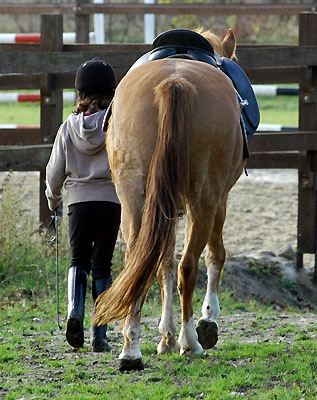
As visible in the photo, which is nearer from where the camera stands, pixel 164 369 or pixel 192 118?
pixel 192 118

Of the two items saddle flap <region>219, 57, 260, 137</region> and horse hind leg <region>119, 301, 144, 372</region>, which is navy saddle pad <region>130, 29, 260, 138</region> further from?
horse hind leg <region>119, 301, 144, 372</region>

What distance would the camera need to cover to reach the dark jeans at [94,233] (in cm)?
498

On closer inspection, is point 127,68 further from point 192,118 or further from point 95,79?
point 192,118

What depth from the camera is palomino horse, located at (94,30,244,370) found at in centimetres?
412

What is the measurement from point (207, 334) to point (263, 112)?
13.5 metres

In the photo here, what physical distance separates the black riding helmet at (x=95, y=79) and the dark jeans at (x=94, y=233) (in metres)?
0.67

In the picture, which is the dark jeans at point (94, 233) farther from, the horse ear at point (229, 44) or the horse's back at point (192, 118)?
the horse ear at point (229, 44)

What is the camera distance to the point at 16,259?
690cm

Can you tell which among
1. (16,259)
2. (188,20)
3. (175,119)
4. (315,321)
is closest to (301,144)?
(315,321)

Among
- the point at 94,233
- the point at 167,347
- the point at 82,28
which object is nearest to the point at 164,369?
the point at 167,347

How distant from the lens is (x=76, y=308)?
16.0 ft

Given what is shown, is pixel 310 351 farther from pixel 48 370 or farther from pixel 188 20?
pixel 188 20

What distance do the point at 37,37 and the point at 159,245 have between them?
563 centimetres

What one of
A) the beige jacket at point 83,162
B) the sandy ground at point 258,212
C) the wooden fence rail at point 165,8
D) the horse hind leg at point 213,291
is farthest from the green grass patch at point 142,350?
the wooden fence rail at point 165,8
